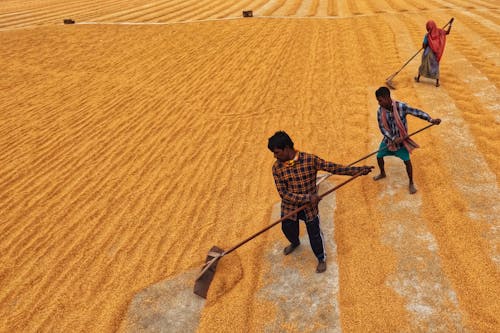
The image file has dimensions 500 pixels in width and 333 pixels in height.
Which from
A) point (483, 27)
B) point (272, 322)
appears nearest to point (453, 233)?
point (272, 322)

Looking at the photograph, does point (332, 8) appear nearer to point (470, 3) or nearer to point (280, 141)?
point (470, 3)

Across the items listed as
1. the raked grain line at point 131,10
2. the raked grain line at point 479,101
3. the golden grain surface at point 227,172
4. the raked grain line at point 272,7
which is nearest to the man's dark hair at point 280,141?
the golden grain surface at point 227,172

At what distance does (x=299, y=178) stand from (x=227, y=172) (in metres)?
2.45

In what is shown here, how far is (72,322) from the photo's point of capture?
3.59 metres

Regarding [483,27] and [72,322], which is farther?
[483,27]

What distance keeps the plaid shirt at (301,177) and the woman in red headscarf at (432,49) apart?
521 cm

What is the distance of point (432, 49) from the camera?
7246 mm

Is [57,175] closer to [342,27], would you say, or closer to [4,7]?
[342,27]

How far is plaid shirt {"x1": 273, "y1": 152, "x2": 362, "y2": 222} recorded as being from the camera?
10.8 ft

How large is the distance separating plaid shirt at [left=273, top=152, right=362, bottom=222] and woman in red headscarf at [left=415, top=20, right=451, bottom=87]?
521 centimetres

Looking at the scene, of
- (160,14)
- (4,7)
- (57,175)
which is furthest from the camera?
(4,7)

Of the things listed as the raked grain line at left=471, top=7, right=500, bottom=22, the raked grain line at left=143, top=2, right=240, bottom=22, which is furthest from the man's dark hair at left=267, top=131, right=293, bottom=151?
the raked grain line at left=143, top=2, right=240, bottom=22

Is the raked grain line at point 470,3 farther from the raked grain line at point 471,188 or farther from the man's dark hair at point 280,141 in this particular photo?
the man's dark hair at point 280,141

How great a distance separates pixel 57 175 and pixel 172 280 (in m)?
3.21
